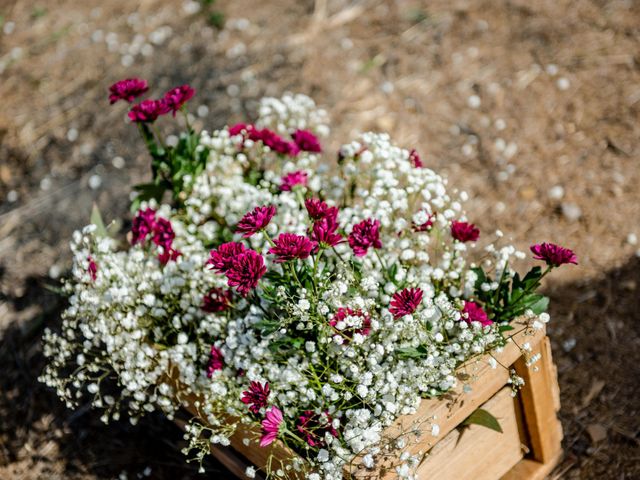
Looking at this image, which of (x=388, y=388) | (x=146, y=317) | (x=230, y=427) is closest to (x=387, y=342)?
(x=388, y=388)

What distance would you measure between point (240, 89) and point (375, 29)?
917mm

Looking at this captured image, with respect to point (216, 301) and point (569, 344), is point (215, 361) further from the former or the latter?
point (569, 344)

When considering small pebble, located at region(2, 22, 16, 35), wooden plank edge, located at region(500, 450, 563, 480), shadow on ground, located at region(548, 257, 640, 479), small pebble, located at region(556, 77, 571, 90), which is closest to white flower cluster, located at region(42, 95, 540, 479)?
wooden plank edge, located at region(500, 450, 563, 480)

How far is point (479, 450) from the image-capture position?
2.12 meters

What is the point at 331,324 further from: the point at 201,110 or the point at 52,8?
the point at 52,8

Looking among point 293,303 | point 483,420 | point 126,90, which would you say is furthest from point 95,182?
point 483,420

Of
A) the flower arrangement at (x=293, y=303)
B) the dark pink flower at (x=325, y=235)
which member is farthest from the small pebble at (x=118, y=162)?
the dark pink flower at (x=325, y=235)

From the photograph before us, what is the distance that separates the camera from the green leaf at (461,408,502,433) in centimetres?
196

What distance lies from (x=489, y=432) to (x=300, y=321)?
668mm

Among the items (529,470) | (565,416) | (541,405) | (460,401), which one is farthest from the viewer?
(565,416)

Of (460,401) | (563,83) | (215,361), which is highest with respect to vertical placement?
(215,361)

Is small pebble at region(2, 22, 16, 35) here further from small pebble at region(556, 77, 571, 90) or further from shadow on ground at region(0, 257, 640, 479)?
small pebble at region(556, 77, 571, 90)

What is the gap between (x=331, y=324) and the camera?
1.79 metres

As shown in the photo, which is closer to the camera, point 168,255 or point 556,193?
point 168,255
